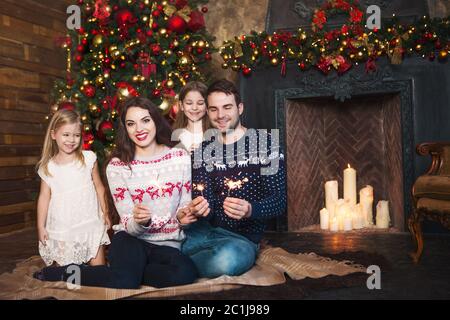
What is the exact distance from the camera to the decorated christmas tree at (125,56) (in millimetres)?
3932

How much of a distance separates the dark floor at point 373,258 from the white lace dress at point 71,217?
21.8 inches

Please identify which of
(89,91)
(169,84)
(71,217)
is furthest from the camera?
(89,91)

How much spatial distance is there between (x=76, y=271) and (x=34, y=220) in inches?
106

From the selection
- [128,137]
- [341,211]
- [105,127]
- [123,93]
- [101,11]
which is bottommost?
[341,211]

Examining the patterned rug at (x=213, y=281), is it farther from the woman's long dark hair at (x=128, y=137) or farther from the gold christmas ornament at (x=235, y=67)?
the gold christmas ornament at (x=235, y=67)

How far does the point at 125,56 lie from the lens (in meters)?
4.09

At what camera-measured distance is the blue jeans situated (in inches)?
101

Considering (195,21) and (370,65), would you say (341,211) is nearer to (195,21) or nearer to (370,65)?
(370,65)

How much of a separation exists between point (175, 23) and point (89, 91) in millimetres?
806

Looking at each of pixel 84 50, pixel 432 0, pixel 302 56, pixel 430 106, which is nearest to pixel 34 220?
pixel 84 50

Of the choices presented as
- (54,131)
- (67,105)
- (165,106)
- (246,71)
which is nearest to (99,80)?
(67,105)

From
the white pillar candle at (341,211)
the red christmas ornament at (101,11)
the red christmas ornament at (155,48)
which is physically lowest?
the white pillar candle at (341,211)

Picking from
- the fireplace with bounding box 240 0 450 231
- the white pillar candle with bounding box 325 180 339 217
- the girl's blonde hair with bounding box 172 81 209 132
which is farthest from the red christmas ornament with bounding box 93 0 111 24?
the white pillar candle with bounding box 325 180 339 217

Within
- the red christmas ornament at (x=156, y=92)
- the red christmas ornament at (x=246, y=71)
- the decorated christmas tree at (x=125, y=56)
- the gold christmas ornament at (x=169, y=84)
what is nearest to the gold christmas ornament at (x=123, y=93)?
the decorated christmas tree at (x=125, y=56)
